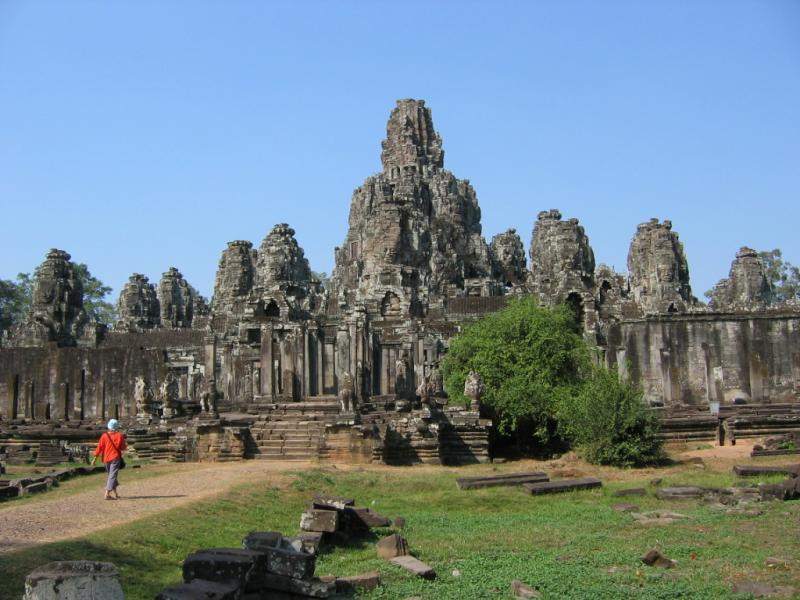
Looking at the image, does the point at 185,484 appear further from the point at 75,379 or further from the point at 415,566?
the point at 75,379

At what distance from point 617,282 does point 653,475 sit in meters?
38.3

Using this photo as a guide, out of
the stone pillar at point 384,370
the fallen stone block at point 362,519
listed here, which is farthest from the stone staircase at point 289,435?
the fallen stone block at point 362,519

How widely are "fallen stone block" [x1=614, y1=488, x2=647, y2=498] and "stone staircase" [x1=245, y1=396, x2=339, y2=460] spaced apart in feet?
26.4

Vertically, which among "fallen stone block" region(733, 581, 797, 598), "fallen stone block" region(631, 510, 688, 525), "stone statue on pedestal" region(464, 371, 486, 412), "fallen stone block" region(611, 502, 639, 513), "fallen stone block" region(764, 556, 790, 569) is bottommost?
"fallen stone block" region(733, 581, 797, 598)

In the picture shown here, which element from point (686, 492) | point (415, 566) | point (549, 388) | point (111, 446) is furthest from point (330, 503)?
point (549, 388)

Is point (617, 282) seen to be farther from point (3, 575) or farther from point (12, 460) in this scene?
point (3, 575)

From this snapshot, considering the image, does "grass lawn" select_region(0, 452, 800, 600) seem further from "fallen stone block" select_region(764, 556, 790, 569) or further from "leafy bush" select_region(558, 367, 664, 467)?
"leafy bush" select_region(558, 367, 664, 467)

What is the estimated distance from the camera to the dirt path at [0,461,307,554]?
11273 mm

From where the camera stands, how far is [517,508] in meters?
16.2

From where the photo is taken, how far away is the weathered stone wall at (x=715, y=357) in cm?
3127

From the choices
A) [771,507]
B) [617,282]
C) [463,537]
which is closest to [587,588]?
[463,537]

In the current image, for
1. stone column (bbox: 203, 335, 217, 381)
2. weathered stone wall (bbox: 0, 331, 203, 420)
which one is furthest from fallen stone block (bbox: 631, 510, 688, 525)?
weathered stone wall (bbox: 0, 331, 203, 420)

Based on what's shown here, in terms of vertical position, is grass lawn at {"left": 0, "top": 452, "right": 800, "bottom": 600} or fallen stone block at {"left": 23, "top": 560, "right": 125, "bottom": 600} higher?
fallen stone block at {"left": 23, "top": 560, "right": 125, "bottom": 600}

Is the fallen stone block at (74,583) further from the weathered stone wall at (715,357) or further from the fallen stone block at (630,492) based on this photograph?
the weathered stone wall at (715,357)
